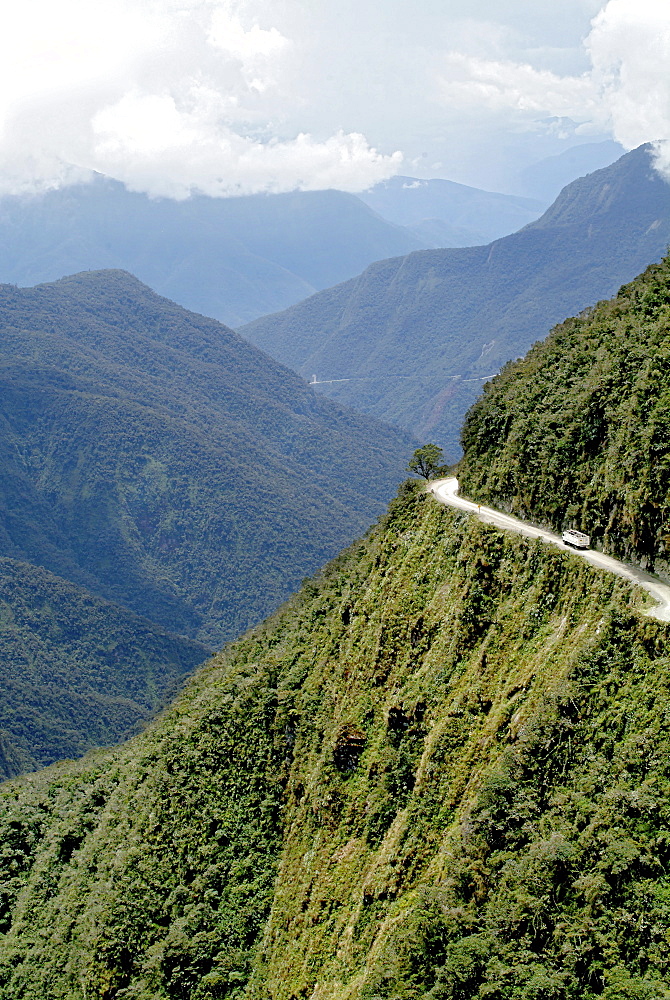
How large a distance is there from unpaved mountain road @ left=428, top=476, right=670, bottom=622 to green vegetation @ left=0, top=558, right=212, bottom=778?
353 ft

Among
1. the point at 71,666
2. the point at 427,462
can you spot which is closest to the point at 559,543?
the point at 427,462

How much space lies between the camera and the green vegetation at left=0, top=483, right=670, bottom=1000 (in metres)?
25.1

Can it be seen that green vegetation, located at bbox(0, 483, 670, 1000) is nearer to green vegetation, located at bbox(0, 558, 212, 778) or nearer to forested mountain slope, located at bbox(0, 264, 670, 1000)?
forested mountain slope, located at bbox(0, 264, 670, 1000)

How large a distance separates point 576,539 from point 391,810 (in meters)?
14.2

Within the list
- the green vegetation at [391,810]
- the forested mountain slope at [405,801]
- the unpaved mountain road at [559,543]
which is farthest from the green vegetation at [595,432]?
the green vegetation at [391,810]

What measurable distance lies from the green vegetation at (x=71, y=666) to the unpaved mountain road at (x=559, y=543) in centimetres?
10750

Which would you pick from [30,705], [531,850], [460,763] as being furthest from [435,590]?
[30,705]

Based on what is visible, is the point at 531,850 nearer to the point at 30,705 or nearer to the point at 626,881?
the point at 626,881

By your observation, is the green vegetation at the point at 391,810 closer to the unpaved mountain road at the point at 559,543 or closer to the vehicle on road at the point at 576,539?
the unpaved mountain road at the point at 559,543

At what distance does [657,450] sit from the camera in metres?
32.0

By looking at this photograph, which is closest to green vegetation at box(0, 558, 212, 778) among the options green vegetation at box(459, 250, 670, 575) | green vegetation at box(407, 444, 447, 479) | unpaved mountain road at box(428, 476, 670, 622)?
green vegetation at box(407, 444, 447, 479)

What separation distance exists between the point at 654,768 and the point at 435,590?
18.3 metres

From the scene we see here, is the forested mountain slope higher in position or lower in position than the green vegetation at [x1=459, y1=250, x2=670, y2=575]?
lower

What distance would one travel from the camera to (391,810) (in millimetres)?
37250
